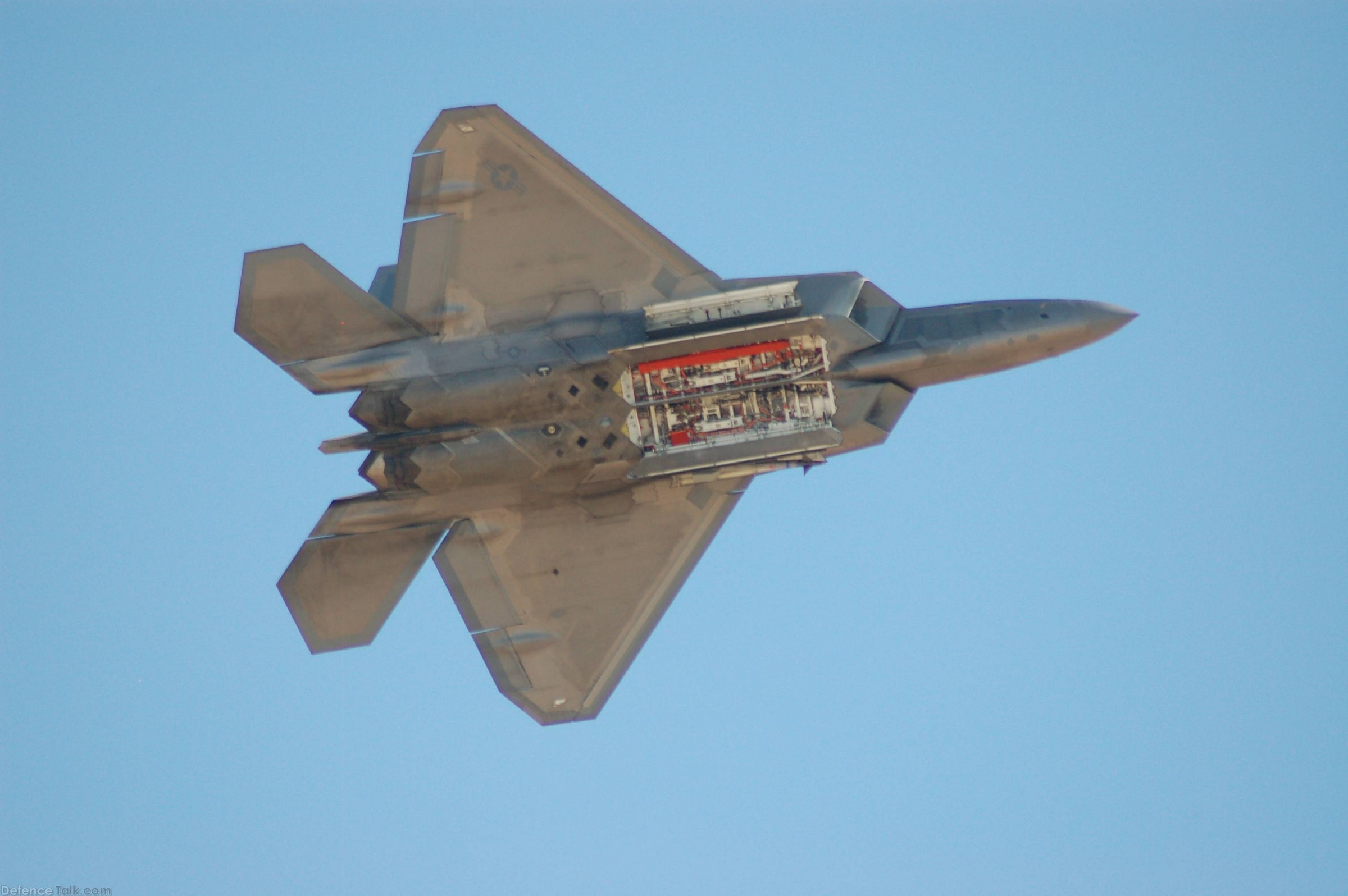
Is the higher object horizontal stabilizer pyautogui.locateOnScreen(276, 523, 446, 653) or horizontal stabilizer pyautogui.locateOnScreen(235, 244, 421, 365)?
horizontal stabilizer pyautogui.locateOnScreen(235, 244, 421, 365)

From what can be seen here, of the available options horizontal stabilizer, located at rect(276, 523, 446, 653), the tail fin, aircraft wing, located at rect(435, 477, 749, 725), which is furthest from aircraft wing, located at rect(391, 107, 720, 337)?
horizontal stabilizer, located at rect(276, 523, 446, 653)

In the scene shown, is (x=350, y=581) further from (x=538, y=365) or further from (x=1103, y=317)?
(x=1103, y=317)

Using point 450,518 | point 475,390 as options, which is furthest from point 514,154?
point 450,518

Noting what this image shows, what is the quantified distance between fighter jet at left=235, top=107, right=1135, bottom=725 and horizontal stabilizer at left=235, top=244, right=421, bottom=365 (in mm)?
26

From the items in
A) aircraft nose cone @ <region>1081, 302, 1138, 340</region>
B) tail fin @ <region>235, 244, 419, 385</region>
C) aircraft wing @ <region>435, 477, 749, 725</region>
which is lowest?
A: aircraft wing @ <region>435, 477, 749, 725</region>

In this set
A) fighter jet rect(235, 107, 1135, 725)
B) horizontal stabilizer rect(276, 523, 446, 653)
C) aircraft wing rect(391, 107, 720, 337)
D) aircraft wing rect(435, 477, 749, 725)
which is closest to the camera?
fighter jet rect(235, 107, 1135, 725)

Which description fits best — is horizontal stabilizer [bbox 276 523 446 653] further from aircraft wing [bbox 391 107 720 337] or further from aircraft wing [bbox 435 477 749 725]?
aircraft wing [bbox 391 107 720 337]

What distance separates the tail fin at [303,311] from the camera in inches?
813

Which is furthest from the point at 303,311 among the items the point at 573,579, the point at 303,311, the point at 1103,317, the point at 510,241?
the point at 1103,317

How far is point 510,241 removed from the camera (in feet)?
69.9

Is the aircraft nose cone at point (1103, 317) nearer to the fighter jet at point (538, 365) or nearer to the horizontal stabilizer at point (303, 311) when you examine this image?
the fighter jet at point (538, 365)

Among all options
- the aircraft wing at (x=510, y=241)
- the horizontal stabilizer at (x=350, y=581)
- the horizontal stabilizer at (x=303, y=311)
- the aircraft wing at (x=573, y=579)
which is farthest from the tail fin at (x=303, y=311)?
the aircraft wing at (x=573, y=579)

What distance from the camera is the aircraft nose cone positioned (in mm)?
20906

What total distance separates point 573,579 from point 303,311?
5.84 meters
